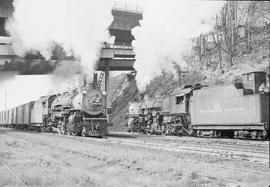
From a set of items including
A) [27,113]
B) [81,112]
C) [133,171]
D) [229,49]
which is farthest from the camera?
[27,113]

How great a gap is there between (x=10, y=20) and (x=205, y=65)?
18.4 metres

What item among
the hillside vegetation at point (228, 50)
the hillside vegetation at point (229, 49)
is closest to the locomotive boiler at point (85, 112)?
the hillside vegetation at point (228, 50)

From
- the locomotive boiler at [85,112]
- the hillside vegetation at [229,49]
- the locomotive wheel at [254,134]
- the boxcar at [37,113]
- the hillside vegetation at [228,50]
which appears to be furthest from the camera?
the boxcar at [37,113]

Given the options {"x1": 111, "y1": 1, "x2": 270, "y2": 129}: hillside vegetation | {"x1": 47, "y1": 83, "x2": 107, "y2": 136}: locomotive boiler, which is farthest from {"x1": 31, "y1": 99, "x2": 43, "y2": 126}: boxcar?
{"x1": 111, "y1": 1, "x2": 270, "y2": 129}: hillside vegetation

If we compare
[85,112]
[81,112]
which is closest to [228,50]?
[85,112]

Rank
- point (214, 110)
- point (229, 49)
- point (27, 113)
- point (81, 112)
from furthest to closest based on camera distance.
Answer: point (27, 113) < point (229, 49) < point (81, 112) < point (214, 110)

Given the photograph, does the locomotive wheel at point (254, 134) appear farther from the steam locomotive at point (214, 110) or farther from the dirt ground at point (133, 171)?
the dirt ground at point (133, 171)

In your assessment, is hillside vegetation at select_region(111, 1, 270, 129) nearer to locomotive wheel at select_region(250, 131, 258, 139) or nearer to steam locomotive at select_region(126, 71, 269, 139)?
steam locomotive at select_region(126, 71, 269, 139)

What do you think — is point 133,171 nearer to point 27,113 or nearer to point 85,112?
point 85,112

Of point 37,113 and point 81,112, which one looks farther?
point 37,113

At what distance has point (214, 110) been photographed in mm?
17719

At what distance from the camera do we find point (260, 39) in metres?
29.6

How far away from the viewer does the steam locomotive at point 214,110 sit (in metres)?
14.9

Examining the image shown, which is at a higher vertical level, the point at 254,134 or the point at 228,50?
the point at 228,50
